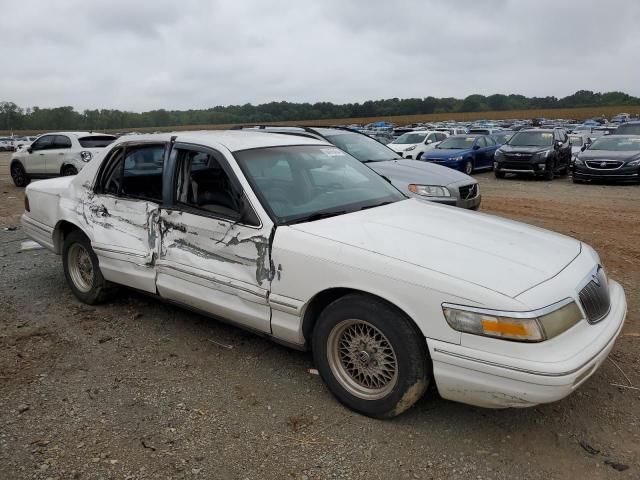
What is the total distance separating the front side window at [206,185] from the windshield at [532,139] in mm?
15600

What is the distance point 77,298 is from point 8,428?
223 centimetres

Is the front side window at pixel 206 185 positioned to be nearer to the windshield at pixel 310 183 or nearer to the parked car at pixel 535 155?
the windshield at pixel 310 183

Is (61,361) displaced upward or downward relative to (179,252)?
downward

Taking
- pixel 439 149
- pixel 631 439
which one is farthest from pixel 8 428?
pixel 439 149

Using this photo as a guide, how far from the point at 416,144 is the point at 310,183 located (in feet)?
60.5

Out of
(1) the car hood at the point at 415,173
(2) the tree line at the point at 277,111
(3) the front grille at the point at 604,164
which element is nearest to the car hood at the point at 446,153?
(3) the front grille at the point at 604,164

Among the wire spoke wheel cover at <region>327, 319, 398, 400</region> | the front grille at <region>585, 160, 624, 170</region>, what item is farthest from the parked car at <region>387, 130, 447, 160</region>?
the wire spoke wheel cover at <region>327, 319, 398, 400</region>

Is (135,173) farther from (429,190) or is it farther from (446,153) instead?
(446,153)

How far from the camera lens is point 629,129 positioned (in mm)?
18531

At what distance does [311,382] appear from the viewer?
3.57 metres

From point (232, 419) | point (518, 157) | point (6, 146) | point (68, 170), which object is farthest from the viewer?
point (6, 146)

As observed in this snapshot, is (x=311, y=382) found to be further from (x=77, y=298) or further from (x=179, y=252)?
(x=77, y=298)

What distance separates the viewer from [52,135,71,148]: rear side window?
48.1 feet

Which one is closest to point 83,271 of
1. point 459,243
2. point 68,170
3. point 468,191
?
point 459,243
